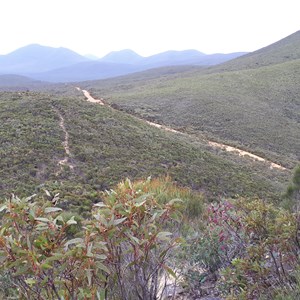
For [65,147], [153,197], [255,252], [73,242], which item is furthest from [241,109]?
[73,242]

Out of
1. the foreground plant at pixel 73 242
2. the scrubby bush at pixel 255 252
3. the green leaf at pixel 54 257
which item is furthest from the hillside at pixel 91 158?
the green leaf at pixel 54 257

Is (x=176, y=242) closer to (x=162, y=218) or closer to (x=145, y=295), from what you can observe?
(x=162, y=218)

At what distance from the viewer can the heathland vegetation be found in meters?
2.09

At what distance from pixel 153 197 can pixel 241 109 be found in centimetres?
3805

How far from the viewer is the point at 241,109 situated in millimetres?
39000

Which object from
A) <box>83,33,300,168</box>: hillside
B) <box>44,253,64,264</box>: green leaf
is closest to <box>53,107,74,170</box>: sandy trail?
<box>44,253,64,264</box>: green leaf

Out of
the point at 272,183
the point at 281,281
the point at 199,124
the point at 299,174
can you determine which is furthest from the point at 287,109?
the point at 281,281

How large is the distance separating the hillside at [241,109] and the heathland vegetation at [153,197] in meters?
0.20

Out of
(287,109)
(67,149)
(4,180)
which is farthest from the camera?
(287,109)

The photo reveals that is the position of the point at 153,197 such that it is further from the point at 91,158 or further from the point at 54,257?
the point at 91,158

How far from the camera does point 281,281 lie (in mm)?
2572

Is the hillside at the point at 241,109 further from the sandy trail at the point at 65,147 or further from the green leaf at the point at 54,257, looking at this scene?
the green leaf at the point at 54,257

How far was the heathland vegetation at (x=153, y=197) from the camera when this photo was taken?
2.09m

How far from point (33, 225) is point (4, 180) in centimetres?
1067
